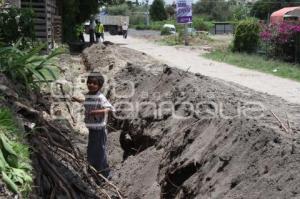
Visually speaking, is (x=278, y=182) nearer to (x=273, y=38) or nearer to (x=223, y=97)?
(x=223, y=97)

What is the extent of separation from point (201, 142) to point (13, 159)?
2748mm

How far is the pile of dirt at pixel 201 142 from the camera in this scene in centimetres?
516

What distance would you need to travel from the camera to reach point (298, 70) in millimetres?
18406

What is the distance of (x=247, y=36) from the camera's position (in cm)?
2666

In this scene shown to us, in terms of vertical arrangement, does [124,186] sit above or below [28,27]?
below

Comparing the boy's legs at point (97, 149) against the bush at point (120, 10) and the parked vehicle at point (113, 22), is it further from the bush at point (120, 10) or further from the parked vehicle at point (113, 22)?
the bush at point (120, 10)

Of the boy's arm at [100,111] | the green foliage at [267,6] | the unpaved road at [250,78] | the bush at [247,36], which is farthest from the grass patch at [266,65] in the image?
the green foliage at [267,6]

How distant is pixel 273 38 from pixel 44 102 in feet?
56.5

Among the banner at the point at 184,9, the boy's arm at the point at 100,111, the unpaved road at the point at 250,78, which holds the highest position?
the banner at the point at 184,9

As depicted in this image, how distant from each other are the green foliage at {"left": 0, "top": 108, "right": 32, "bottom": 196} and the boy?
2188mm

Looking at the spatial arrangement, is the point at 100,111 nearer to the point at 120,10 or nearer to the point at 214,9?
the point at 214,9

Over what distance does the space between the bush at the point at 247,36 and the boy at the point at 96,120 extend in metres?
20.1

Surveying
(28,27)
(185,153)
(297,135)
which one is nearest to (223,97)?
(185,153)

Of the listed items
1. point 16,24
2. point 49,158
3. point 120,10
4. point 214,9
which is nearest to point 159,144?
point 49,158
